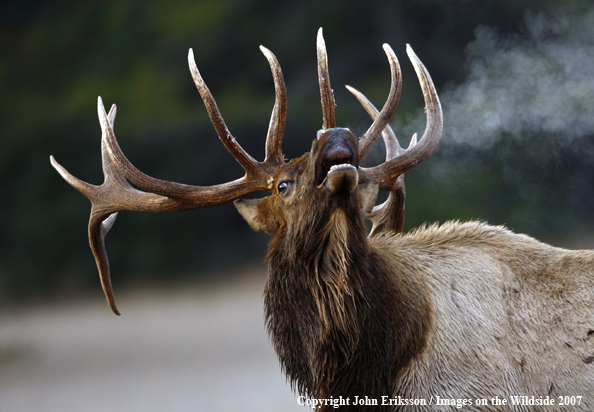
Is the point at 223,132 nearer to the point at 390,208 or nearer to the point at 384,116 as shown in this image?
the point at 384,116

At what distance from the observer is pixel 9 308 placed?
625 cm

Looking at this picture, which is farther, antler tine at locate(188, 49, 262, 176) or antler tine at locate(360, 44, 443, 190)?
antler tine at locate(360, 44, 443, 190)

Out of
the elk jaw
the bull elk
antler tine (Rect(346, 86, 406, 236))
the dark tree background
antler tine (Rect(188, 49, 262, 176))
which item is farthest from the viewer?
the dark tree background

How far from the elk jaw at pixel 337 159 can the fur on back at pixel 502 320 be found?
1.63 feet

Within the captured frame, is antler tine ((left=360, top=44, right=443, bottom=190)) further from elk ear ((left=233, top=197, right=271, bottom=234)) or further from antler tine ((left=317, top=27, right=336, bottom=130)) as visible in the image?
elk ear ((left=233, top=197, right=271, bottom=234))

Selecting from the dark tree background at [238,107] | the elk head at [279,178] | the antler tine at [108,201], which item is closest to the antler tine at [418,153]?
the elk head at [279,178]

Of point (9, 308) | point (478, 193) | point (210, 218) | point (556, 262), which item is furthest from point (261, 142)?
point (556, 262)

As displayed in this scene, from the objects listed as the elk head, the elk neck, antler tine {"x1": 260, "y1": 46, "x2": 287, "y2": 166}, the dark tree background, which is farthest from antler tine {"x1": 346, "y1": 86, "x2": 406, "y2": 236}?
the dark tree background

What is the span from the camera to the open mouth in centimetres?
211

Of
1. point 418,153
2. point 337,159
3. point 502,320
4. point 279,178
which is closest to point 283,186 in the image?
point 279,178

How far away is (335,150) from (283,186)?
0.37 metres

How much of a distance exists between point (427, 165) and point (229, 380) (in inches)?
105

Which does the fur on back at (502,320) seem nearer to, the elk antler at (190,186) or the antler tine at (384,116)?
the antler tine at (384,116)

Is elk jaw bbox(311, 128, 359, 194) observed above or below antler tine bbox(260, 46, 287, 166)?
below
